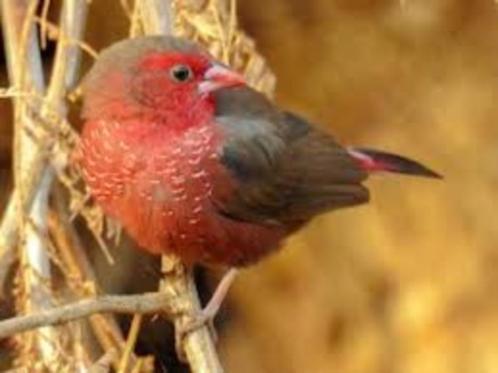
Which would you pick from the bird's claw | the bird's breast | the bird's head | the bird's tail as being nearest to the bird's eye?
the bird's head

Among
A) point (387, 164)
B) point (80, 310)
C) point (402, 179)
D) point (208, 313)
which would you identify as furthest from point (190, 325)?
point (402, 179)

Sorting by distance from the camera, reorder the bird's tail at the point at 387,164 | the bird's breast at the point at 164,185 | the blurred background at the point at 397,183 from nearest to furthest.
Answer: the bird's breast at the point at 164,185, the bird's tail at the point at 387,164, the blurred background at the point at 397,183

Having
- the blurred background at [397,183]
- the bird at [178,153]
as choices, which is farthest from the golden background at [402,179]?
the bird at [178,153]

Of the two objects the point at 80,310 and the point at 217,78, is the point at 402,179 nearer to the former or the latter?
the point at 217,78

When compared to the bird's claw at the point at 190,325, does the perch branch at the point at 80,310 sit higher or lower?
higher

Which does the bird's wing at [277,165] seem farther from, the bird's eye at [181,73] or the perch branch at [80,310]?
the perch branch at [80,310]

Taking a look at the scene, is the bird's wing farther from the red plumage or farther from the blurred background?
the blurred background

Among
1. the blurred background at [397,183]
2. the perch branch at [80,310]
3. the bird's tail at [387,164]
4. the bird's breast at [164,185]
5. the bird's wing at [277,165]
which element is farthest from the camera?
the blurred background at [397,183]
